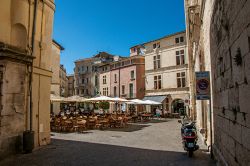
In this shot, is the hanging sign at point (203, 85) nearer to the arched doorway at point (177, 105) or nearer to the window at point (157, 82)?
the arched doorway at point (177, 105)

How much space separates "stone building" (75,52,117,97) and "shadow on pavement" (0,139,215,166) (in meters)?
45.4

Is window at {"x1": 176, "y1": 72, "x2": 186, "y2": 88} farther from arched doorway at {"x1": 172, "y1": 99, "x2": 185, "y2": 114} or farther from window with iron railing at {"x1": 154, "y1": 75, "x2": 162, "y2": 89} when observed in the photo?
window with iron railing at {"x1": 154, "y1": 75, "x2": 162, "y2": 89}

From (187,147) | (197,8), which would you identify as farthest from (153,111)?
(187,147)

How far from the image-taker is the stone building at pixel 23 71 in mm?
7824

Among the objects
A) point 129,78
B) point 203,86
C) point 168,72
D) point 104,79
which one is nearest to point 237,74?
point 203,86

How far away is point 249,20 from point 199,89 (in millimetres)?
4883

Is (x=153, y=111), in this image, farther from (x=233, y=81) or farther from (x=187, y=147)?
(x=233, y=81)

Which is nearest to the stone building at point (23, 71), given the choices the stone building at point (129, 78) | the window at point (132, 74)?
the stone building at point (129, 78)

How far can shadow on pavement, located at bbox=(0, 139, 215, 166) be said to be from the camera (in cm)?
696

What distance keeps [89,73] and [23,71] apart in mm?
50748

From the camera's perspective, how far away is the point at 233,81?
4.05 meters

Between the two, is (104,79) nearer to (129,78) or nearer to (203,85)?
(129,78)

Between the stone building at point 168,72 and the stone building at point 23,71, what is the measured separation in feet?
82.7

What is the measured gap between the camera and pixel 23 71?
28.3 feet
